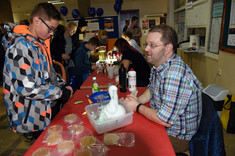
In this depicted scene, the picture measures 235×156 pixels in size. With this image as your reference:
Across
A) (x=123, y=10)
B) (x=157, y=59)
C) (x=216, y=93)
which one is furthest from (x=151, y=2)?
(x=157, y=59)

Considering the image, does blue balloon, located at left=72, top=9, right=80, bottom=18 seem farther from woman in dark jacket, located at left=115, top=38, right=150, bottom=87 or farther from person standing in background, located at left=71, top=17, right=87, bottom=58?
woman in dark jacket, located at left=115, top=38, right=150, bottom=87

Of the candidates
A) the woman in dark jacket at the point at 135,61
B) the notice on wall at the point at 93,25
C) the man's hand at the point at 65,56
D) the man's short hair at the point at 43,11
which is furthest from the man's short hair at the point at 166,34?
the notice on wall at the point at 93,25

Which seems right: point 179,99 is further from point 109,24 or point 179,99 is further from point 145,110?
point 109,24

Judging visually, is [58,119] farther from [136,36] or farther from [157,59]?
[136,36]

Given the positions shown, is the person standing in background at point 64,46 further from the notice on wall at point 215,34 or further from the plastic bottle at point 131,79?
the notice on wall at point 215,34

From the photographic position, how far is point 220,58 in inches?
105

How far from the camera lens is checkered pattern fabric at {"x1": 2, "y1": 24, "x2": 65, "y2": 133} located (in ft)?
3.54

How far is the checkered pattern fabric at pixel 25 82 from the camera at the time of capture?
1.08 m

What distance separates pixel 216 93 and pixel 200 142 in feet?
5.64

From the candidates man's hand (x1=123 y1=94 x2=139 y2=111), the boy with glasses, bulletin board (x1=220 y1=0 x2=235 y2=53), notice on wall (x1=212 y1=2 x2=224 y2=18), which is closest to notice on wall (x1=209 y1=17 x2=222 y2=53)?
notice on wall (x1=212 y1=2 x2=224 y2=18)

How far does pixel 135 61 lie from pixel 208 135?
65.6 inches

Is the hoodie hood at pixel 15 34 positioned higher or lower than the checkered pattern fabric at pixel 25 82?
higher

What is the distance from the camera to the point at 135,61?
2.52 metres

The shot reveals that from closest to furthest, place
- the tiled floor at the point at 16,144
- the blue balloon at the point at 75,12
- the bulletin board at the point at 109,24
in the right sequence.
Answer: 1. the tiled floor at the point at 16,144
2. the blue balloon at the point at 75,12
3. the bulletin board at the point at 109,24
